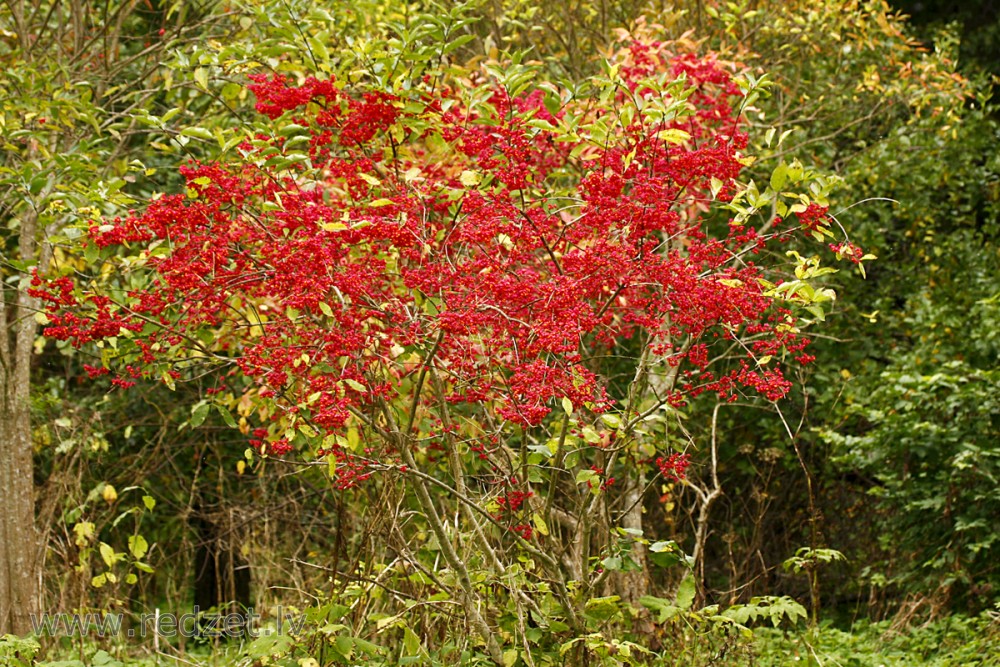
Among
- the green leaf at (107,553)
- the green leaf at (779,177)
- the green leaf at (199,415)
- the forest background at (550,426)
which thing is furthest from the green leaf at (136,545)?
the green leaf at (779,177)

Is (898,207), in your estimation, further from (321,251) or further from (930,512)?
(321,251)

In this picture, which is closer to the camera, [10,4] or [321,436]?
[321,436]

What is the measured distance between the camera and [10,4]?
6148mm

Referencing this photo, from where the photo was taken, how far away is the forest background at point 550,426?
163 inches

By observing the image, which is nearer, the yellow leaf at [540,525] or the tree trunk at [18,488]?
the yellow leaf at [540,525]

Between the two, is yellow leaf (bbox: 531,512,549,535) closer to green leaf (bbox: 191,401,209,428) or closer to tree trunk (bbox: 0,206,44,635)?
green leaf (bbox: 191,401,209,428)

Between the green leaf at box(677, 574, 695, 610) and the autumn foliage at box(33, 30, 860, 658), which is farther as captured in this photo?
the green leaf at box(677, 574, 695, 610)

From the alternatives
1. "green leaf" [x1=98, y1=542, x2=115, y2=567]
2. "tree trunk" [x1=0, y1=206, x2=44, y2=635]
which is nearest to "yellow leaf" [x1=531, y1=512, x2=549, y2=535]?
"green leaf" [x1=98, y1=542, x2=115, y2=567]

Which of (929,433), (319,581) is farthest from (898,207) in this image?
(319,581)

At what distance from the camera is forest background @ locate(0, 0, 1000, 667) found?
13.6 ft

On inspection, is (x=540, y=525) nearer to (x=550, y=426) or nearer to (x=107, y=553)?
(x=550, y=426)

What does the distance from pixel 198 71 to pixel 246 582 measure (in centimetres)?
525

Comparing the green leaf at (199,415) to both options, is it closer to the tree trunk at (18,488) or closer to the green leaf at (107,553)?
the green leaf at (107,553)

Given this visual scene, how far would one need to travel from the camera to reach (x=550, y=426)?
4922mm
